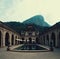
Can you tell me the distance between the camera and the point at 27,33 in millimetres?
84125

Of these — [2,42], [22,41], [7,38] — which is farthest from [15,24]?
[2,42]

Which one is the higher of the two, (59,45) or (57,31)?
(57,31)

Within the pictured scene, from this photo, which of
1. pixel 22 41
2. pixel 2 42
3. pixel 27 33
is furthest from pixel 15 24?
pixel 2 42

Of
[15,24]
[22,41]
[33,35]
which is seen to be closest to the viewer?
[22,41]

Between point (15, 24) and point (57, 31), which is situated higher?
point (15, 24)

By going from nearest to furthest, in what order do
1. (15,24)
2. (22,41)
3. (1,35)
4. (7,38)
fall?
1. (1,35)
2. (7,38)
3. (22,41)
4. (15,24)

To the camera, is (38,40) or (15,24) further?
(15,24)

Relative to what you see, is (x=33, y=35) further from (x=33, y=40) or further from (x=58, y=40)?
(x=58, y=40)

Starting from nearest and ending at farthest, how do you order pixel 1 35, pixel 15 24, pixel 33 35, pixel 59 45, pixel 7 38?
pixel 59 45 → pixel 1 35 → pixel 7 38 → pixel 33 35 → pixel 15 24

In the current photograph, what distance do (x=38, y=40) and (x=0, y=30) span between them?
1810 inches

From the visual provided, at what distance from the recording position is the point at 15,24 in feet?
380

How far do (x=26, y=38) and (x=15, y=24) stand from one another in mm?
36379

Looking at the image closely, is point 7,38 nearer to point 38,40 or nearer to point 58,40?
point 58,40

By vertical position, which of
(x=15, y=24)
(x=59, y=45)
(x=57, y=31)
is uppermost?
(x=15, y=24)
